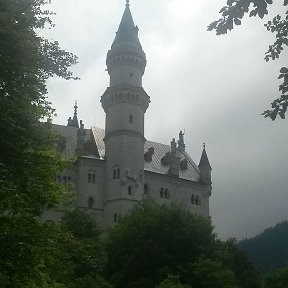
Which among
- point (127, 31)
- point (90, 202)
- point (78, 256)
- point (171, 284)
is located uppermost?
point (127, 31)

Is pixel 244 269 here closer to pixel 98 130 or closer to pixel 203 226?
pixel 203 226

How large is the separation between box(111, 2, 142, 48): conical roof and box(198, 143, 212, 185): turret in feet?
60.8

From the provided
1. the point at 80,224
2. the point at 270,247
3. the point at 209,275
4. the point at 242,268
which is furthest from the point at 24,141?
the point at 270,247

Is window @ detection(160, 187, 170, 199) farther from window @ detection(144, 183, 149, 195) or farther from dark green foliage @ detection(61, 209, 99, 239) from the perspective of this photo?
dark green foliage @ detection(61, 209, 99, 239)

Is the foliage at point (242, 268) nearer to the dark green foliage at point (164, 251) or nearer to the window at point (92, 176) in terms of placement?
the dark green foliage at point (164, 251)

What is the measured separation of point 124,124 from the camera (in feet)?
224

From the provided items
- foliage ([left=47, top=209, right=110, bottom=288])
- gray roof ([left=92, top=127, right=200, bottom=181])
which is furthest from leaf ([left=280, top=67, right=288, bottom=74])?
gray roof ([left=92, top=127, right=200, bottom=181])

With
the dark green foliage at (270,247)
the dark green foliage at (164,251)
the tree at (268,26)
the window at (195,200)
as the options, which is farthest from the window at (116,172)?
the dark green foliage at (270,247)

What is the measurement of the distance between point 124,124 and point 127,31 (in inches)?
472

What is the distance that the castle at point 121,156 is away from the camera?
66.2 meters

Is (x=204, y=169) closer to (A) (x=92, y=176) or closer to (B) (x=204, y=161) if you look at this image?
Result: (B) (x=204, y=161)

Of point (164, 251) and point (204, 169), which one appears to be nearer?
point (164, 251)

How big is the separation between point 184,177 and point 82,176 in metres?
15.5

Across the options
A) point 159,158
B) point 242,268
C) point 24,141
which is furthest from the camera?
point 159,158
